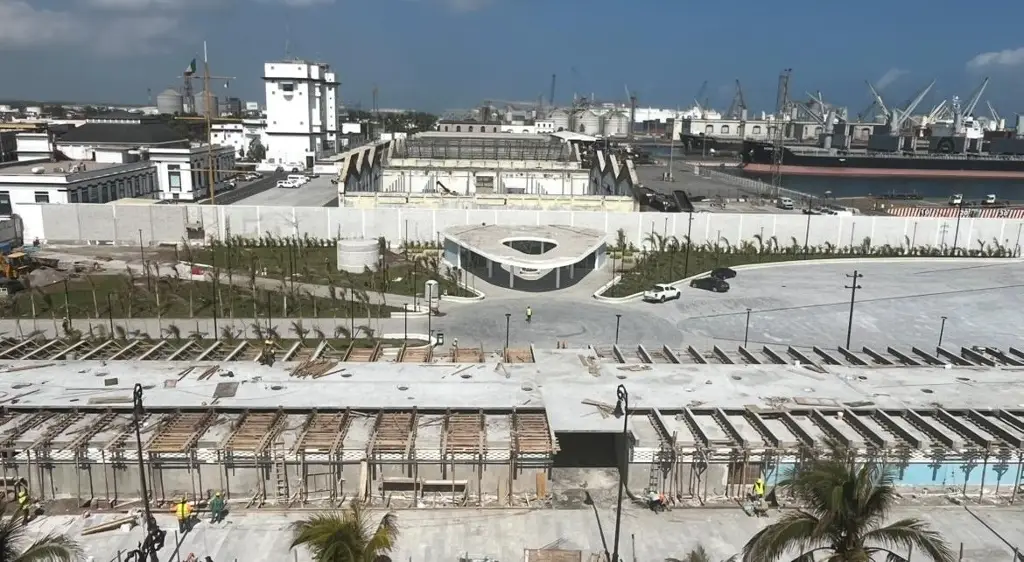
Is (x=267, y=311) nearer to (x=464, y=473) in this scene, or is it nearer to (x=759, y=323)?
(x=464, y=473)

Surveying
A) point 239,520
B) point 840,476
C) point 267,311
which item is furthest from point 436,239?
point 840,476

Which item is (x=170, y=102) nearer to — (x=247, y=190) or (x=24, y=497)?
(x=247, y=190)

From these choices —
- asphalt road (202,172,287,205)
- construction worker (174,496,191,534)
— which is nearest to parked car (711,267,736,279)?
construction worker (174,496,191,534)

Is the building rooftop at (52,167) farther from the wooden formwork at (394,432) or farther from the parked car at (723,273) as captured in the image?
the parked car at (723,273)

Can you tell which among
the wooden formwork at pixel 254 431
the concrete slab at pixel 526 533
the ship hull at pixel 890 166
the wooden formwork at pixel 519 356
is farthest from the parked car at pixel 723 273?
the ship hull at pixel 890 166

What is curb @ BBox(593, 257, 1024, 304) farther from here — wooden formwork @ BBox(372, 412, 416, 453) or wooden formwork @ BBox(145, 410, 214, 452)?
wooden formwork @ BBox(145, 410, 214, 452)
